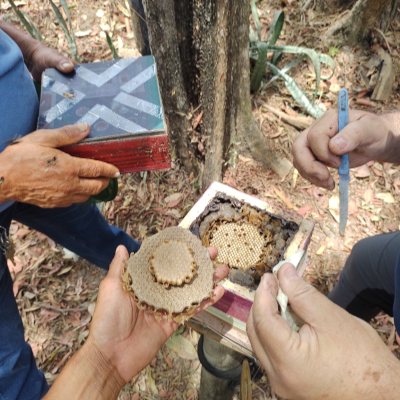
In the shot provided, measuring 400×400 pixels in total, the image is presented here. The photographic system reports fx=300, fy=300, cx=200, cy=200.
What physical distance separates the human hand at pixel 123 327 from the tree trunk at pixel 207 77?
1.14m

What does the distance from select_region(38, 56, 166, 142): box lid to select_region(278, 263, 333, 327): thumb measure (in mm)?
771

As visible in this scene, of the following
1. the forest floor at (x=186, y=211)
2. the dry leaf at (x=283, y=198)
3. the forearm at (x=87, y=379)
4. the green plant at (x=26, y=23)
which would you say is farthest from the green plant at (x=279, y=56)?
the forearm at (x=87, y=379)

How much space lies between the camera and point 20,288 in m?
2.51

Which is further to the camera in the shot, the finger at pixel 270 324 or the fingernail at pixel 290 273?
the fingernail at pixel 290 273

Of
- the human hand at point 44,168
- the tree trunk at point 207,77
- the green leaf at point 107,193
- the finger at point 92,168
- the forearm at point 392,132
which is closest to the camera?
the human hand at point 44,168

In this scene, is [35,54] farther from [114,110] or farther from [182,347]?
[182,347]

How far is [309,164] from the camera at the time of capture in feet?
4.53

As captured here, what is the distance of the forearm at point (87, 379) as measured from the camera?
1092 mm

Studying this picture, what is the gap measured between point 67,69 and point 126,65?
0.94ft

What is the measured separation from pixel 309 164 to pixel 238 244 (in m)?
0.50

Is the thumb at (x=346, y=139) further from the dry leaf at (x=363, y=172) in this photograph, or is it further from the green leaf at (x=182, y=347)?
the green leaf at (x=182, y=347)

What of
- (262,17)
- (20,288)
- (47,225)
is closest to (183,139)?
(47,225)

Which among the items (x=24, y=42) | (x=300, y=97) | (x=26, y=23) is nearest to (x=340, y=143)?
(x=300, y=97)

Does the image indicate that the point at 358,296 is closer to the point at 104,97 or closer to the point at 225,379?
the point at 225,379
